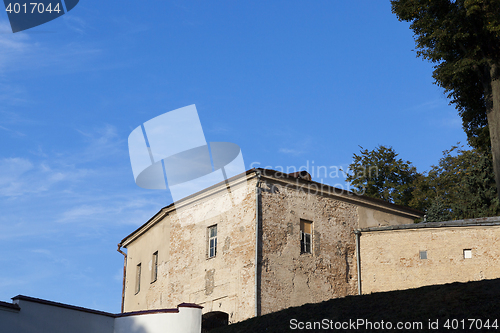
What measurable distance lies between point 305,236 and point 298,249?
697 mm

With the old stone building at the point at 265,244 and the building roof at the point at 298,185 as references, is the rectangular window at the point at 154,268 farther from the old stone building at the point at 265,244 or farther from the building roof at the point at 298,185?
the building roof at the point at 298,185

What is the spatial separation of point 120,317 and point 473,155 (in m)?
25.2

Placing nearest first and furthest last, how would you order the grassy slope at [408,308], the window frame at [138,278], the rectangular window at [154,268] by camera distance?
the grassy slope at [408,308], the rectangular window at [154,268], the window frame at [138,278]

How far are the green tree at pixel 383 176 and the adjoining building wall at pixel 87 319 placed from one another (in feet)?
75.4

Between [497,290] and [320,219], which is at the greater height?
[320,219]

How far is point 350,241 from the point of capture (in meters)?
21.7

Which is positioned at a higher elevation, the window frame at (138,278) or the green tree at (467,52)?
the green tree at (467,52)

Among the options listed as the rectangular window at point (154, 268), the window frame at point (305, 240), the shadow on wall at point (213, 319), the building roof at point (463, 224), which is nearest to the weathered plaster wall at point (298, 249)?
the window frame at point (305, 240)

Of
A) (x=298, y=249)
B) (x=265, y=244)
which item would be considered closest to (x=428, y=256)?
(x=298, y=249)

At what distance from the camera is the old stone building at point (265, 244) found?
19406mm

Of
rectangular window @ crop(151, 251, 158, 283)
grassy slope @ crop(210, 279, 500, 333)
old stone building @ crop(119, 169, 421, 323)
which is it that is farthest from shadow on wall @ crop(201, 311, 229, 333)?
rectangular window @ crop(151, 251, 158, 283)

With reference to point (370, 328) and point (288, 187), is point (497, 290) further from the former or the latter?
point (288, 187)

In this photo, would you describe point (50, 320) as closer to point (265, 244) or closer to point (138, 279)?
point (265, 244)

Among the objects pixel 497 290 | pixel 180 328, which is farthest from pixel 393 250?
pixel 180 328
